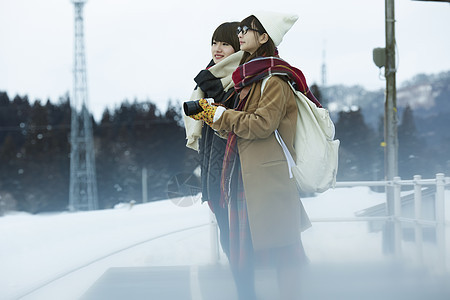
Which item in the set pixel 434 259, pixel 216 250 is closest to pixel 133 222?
pixel 216 250

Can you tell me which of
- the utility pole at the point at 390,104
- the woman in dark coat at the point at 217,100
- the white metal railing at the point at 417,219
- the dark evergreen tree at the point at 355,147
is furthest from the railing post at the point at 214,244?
the dark evergreen tree at the point at 355,147

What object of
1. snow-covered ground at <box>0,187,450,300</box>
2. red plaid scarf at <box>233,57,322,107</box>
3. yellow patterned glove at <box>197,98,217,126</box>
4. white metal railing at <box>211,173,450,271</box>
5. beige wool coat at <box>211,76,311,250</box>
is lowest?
snow-covered ground at <box>0,187,450,300</box>

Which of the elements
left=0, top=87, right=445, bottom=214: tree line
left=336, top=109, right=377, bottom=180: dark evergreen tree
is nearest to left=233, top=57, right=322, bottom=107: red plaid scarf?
left=336, top=109, right=377, bottom=180: dark evergreen tree

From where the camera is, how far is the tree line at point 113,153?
4041 cm

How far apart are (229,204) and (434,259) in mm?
2131

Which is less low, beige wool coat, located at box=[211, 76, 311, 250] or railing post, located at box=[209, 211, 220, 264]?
beige wool coat, located at box=[211, 76, 311, 250]

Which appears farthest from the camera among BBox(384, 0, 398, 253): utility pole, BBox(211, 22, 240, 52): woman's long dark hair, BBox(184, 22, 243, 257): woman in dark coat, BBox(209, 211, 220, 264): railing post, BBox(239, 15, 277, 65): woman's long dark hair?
BBox(384, 0, 398, 253): utility pole

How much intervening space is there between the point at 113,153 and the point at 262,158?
4380 cm

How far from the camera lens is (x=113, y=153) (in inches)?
1748

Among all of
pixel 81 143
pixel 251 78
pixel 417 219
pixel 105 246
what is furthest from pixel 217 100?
pixel 81 143

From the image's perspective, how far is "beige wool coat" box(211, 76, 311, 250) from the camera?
6.02 feet

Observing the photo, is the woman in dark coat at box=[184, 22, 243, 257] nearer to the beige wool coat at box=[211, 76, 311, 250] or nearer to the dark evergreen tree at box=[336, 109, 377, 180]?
the beige wool coat at box=[211, 76, 311, 250]

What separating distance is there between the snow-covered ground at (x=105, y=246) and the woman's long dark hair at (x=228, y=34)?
1.78m

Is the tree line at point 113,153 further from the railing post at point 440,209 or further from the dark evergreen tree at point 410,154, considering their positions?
the railing post at point 440,209
